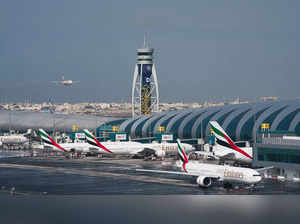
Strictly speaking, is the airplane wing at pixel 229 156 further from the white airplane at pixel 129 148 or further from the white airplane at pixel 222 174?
the white airplane at pixel 129 148

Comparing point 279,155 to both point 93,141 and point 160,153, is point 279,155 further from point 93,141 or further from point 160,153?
point 93,141

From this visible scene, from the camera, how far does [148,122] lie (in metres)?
162

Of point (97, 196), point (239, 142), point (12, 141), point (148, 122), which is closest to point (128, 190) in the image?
point (97, 196)

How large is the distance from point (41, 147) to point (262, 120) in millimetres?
67528

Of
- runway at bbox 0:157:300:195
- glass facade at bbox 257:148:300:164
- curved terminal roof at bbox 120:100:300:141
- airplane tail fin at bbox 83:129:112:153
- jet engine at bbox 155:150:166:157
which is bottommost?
runway at bbox 0:157:300:195

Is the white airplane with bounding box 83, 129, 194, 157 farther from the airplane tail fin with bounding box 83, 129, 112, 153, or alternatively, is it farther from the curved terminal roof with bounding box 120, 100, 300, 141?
the curved terminal roof with bounding box 120, 100, 300, 141

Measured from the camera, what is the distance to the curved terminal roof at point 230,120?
121 meters

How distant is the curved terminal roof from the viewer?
12069cm

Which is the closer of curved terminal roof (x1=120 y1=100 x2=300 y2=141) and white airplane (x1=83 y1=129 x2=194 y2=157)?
curved terminal roof (x1=120 y1=100 x2=300 y2=141)

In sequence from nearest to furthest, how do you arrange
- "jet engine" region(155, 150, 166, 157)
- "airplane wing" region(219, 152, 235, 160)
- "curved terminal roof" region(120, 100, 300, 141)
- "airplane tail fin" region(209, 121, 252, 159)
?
"airplane tail fin" region(209, 121, 252, 159), "airplane wing" region(219, 152, 235, 160), "curved terminal roof" region(120, 100, 300, 141), "jet engine" region(155, 150, 166, 157)

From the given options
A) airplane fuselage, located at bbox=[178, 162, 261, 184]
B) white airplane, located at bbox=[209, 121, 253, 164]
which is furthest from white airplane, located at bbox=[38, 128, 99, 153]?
airplane fuselage, located at bbox=[178, 162, 261, 184]

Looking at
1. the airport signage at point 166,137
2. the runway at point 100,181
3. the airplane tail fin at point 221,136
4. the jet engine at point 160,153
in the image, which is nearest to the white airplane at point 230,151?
the airplane tail fin at point 221,136

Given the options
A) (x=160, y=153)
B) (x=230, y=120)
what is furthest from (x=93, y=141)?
(x=230, y=120)

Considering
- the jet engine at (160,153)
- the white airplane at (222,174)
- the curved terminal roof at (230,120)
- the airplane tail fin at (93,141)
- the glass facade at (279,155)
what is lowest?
the white airplane at (222,174)
